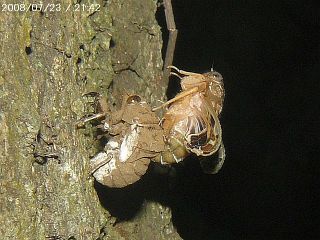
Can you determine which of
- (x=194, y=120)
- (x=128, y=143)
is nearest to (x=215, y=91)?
(x=194, y=120)

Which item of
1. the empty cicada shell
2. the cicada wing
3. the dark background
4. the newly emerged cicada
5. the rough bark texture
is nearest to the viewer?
the rough bark texture

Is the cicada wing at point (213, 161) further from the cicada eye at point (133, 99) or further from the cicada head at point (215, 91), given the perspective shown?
the cicada eye at point (133, 99)

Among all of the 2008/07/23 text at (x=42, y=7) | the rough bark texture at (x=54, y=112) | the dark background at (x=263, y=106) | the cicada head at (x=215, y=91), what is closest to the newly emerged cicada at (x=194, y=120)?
the cicada head at (x=215, y=91)

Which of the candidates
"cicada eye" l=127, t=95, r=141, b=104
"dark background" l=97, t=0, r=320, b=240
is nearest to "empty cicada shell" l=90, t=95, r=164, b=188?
"cicada eye" l=127, t=95, r=141, b=104

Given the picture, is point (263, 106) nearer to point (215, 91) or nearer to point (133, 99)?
point (215, 91)

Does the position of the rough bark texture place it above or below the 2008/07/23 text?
below

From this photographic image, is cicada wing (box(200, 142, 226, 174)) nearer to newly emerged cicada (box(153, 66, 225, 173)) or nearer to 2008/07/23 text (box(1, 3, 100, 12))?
newly emerged cicada (box(153, 66, 225, 173))

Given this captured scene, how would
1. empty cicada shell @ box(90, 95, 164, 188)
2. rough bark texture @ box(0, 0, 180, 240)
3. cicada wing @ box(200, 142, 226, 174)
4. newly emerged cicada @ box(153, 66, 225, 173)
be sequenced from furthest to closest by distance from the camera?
cicada wing @ box(200, 142, 226, 174), newly emerged cicada @ box(153, 66, 225, 173), empty cicada shell @ box(90, 95, 164, 188), rough bark texture @ box(0, 0, 180, 240)
